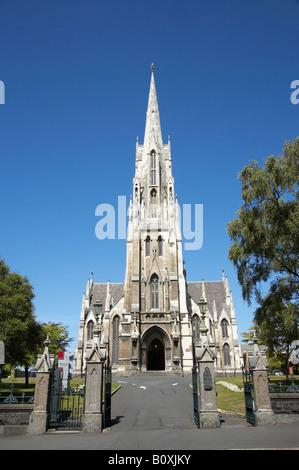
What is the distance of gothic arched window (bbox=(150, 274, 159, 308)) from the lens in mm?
41375

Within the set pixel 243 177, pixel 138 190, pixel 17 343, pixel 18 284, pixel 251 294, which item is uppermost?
pixel 138 190

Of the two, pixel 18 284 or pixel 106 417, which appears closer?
pixel 106 417

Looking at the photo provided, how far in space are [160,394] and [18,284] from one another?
44.1ft

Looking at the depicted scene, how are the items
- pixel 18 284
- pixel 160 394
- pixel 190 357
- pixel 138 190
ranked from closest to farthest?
pixel 160 394 → pixel 18 284 → pixel 190 357 → pixel 138 190

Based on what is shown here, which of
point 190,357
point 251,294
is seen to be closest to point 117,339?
point 190,357

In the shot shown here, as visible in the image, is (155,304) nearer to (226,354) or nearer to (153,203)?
(226,354)

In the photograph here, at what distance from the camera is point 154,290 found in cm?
4200

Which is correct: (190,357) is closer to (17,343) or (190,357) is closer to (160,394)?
(160,394)

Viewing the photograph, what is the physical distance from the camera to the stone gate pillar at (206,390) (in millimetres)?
11369

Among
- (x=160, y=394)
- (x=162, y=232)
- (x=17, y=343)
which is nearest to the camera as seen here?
(x=160, y=394)

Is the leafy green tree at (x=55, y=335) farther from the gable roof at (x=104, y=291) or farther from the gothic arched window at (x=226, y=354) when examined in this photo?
the gothic arched window at (x=226, y=354)

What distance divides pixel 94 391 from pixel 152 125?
47870 mm

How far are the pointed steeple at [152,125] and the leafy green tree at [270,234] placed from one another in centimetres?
3317
